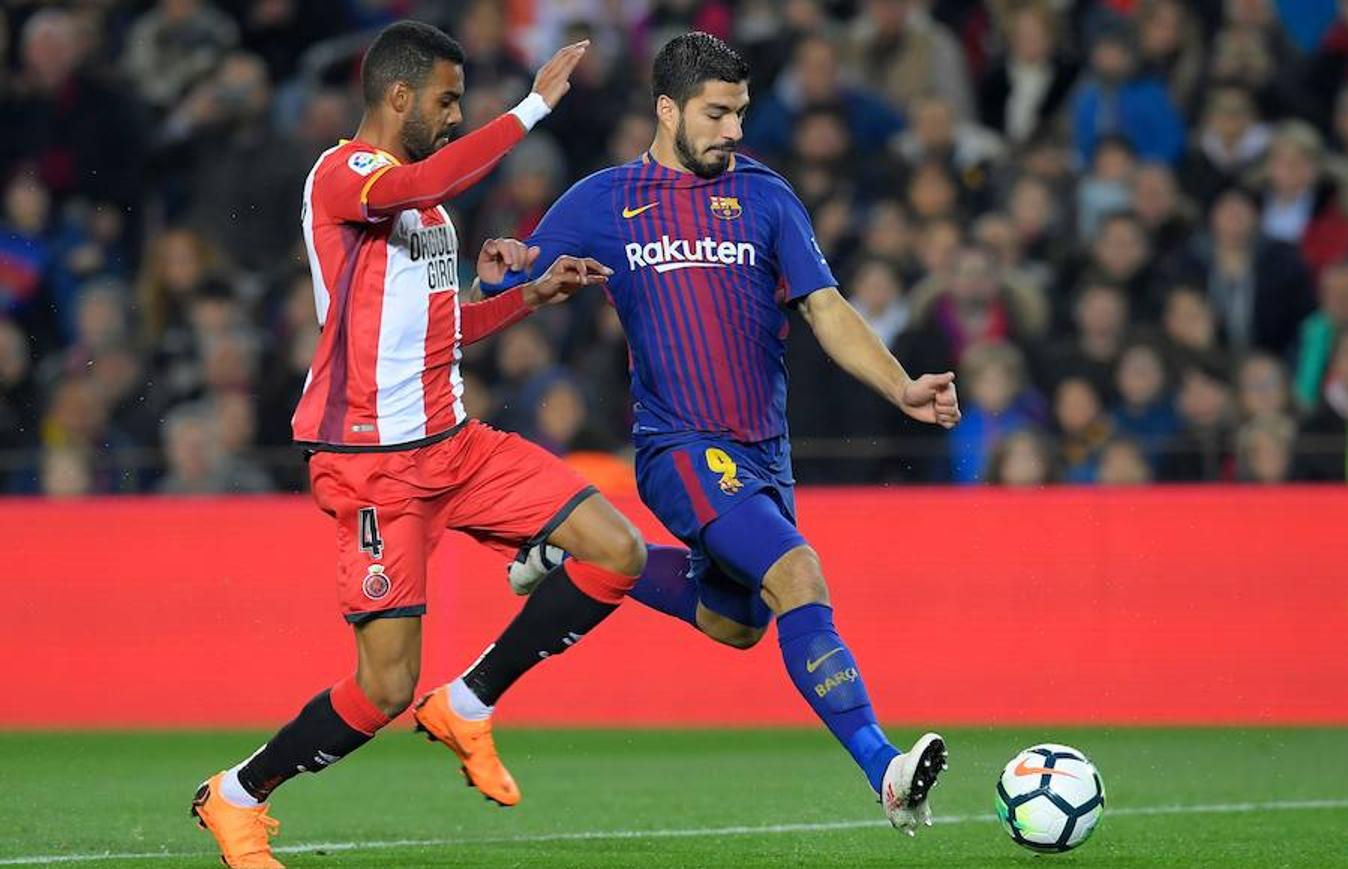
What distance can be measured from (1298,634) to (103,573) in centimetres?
561

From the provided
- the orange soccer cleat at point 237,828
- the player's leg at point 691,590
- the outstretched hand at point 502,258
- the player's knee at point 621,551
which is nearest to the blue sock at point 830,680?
the player's knee at point 621,551

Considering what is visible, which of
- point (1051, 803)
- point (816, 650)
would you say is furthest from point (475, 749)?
point (1051, 803)

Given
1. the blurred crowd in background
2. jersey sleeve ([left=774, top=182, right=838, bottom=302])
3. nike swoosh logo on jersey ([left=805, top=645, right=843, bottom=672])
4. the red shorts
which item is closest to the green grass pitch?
nike swoosh logo on jersey ([left=805, top=645, right=843, bottom=672])

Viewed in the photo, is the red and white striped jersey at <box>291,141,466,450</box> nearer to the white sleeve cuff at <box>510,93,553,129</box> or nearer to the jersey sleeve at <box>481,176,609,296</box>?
the white sleeve cuff at <box>510,93,553,129</box>

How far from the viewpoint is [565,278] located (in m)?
7.19

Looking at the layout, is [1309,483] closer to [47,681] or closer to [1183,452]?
[1183,452]

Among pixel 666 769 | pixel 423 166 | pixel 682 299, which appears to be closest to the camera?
pixel 423 166

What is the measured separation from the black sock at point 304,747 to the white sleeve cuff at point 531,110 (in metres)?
1.72

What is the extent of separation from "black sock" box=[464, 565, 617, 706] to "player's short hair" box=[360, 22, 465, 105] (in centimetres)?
155

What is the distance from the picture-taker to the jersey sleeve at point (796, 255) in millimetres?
A: 7320

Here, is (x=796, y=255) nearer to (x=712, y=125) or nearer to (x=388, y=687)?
(x=712, y=125)

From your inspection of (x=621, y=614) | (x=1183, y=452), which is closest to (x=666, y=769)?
(x=621, y=614)

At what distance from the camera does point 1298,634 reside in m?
11.2

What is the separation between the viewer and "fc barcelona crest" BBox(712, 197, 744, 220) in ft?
24.6
